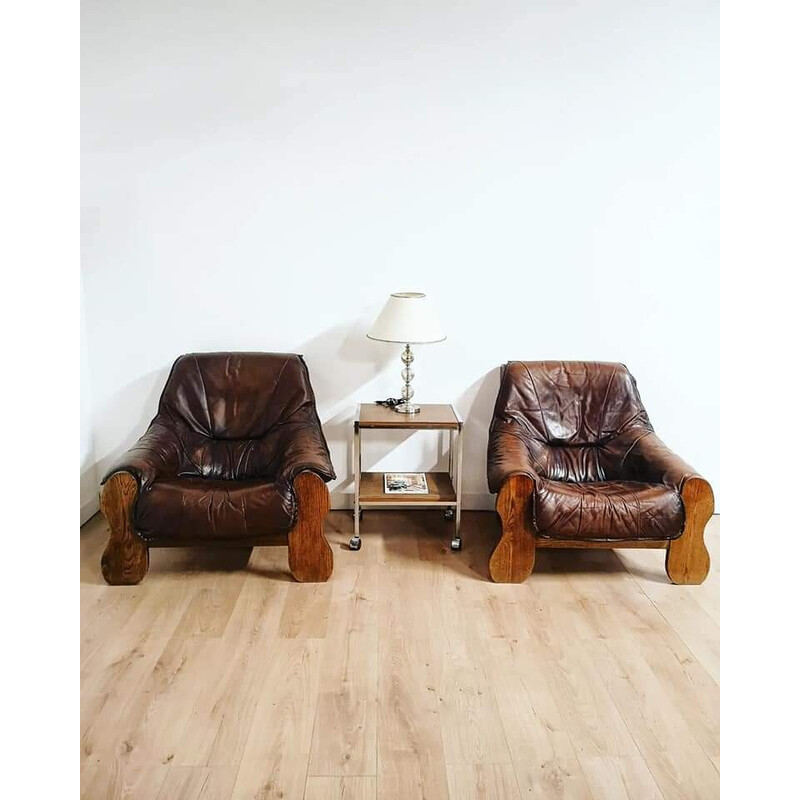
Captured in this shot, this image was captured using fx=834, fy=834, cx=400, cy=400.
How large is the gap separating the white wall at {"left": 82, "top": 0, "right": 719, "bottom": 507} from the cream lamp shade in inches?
14.8

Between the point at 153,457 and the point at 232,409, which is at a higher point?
the point at 232,409

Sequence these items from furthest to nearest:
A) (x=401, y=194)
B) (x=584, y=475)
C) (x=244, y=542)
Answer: (x=401, y=194)
(x=584, y=475)
(x=244, y=542)

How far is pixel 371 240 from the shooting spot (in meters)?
4.20

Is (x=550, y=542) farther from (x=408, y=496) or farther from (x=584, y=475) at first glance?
(x=408, y=496)

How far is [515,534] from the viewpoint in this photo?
3.55 meters

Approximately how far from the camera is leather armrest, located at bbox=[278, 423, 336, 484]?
350 cm

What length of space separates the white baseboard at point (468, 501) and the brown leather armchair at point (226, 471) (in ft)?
1.90

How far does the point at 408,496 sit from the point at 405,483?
0.17 meters

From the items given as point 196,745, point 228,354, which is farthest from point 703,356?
point 196,745

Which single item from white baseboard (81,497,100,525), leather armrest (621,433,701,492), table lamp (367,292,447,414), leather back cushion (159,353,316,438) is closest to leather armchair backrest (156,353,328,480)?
leather back cushion (159,353,316,438)

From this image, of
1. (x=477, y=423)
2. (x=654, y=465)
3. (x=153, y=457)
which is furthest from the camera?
(x=477, y=423)

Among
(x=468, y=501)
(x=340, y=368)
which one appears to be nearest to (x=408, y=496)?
(x=468, y=501)

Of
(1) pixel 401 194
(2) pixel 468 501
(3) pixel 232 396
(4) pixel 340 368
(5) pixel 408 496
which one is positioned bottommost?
(2) pixel 468 501
